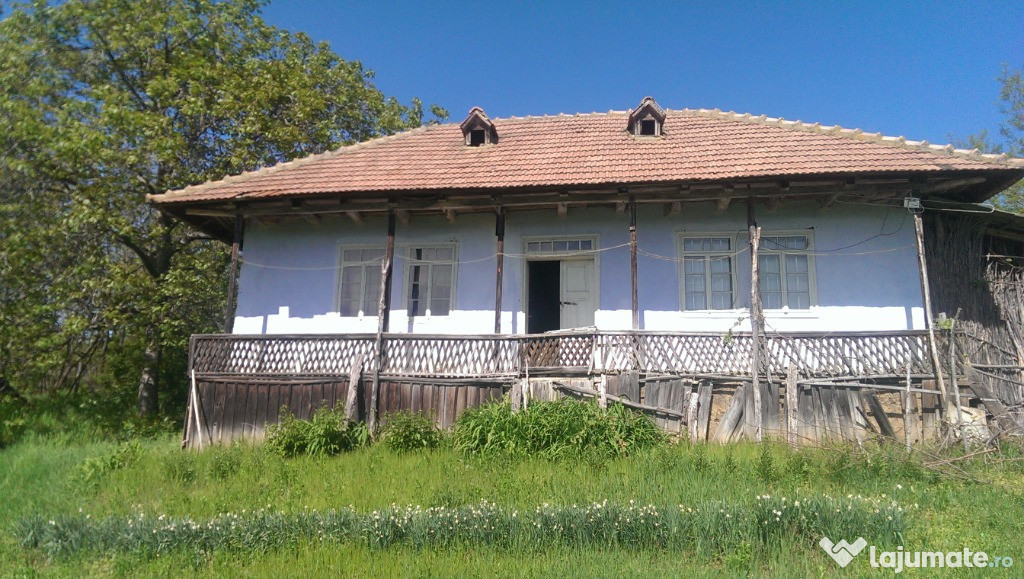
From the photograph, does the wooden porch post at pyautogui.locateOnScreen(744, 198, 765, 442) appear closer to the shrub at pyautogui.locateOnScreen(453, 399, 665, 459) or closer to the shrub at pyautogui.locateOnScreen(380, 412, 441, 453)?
the shrub at pyautogui.locateOnScreen(453, 399, 665, 459)

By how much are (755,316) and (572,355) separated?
2.97m

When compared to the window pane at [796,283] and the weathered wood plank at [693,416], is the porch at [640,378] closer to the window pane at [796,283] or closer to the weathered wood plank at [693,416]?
the weathered wood plank at [693,416]

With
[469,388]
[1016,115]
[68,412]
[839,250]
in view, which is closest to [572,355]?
[469,388]

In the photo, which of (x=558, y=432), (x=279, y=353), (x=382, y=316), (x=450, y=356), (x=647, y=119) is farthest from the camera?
(x=647, y=119)

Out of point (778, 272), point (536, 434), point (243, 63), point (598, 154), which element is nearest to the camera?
point (536, 434)

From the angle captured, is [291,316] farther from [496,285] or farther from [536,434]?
[536,434]

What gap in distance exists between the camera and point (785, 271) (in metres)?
10.9

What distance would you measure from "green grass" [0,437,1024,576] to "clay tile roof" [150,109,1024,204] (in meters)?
4.60

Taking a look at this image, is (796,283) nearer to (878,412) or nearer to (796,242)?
(796,242)

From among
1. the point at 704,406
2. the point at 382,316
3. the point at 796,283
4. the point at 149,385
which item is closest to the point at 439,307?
the point at 382,316

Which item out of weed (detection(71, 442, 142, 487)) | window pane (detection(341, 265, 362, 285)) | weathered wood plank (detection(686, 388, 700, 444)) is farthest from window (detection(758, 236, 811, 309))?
weed (detection(71, 442, 142, 487))

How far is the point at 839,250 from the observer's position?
35.2 feet

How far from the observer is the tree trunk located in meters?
14.8

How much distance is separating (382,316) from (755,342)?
6.22 m
